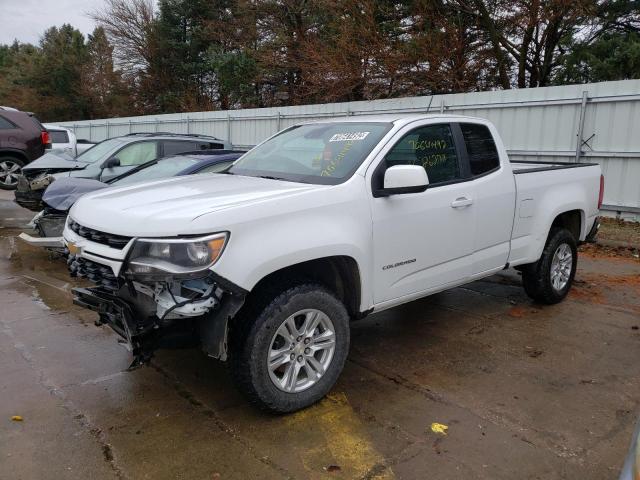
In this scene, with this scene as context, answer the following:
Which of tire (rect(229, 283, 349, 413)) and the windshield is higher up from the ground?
the windshield

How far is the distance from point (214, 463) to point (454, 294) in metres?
3.82

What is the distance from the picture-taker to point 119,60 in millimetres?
38188

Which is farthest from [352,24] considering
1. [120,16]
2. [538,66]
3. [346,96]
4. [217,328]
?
[120,16]

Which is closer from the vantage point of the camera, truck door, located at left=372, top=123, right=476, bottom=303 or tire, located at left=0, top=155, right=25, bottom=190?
truck door, located at left=372, top=123, right=476, bottom=303

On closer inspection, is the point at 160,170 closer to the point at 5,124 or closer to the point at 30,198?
the point at 30,198

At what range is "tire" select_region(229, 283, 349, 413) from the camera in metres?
3.07

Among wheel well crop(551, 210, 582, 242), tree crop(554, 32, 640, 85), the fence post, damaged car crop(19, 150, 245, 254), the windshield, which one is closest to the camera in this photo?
wheel well crop(551, 210, 582, 242)

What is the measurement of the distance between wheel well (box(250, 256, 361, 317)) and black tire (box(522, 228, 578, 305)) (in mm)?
2486

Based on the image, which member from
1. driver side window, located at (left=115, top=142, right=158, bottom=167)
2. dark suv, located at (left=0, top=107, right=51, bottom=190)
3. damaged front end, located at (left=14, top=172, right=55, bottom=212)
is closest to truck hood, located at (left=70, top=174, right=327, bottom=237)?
damaged front end, located at (left=14, top=172, right=55, bottom=212)

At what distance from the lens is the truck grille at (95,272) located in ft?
10.3

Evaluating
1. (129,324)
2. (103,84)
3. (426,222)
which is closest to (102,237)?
(129,324)

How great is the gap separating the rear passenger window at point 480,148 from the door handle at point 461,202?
12.6 inches

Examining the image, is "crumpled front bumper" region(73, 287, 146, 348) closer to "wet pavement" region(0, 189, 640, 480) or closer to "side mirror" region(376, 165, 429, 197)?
"wet pavement" region(0, 189, 640, 480)

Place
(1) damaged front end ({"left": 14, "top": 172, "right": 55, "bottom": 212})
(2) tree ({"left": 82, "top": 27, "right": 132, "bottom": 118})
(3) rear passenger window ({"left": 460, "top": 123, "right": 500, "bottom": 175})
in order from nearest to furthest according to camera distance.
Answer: (3) rear passenger window ({"left": 460, "top": 123, "right": 500, "bottom": 175}), (1) damaged front end ({"left": 14, "top": 172, "right": 55, "bottom": 212}), (2) tree ({"left": 82, "top": 27, "right": 132, "bottom": 118})
